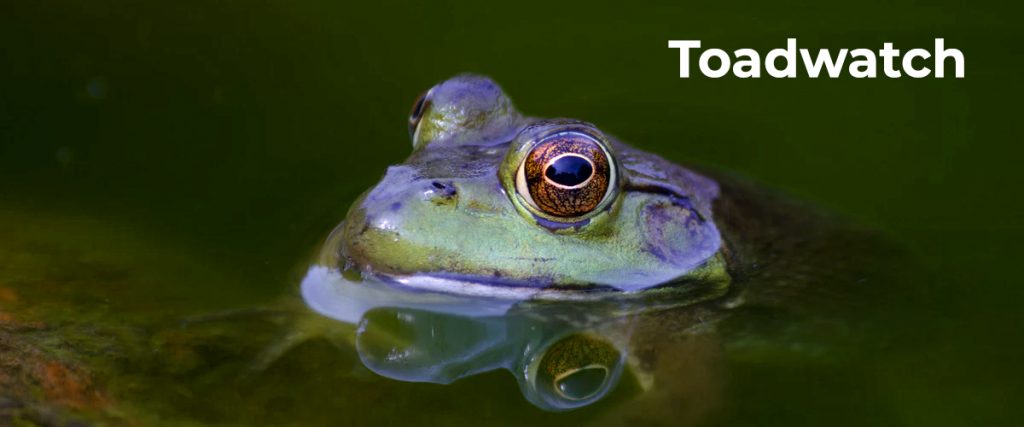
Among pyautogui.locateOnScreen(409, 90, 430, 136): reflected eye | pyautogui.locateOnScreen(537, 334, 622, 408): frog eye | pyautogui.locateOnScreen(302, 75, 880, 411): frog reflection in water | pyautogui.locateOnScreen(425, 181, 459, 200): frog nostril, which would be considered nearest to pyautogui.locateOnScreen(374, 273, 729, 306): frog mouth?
pyautogui.locateOnScreen(302, 75, 880, 411): frog reflection in water

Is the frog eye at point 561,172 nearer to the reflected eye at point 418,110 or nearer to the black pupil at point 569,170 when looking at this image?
the black pupil at point 569,170

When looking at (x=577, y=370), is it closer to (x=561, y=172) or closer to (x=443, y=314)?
(x=443, y=314)

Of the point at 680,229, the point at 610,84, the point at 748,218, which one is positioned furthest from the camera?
the point at 610,84

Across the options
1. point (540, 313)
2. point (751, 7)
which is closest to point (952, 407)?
point (540, 313)

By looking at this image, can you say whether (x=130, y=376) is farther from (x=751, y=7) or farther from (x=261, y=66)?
(x=751, y=7)

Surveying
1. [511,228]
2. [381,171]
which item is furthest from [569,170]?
[381,171]

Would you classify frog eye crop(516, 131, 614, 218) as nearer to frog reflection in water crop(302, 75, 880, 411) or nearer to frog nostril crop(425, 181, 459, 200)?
frog reflection in water crop(302, 75, 880, 411)

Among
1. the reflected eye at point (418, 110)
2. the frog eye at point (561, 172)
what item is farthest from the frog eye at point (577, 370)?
the reflected eye at point (418, 110)
